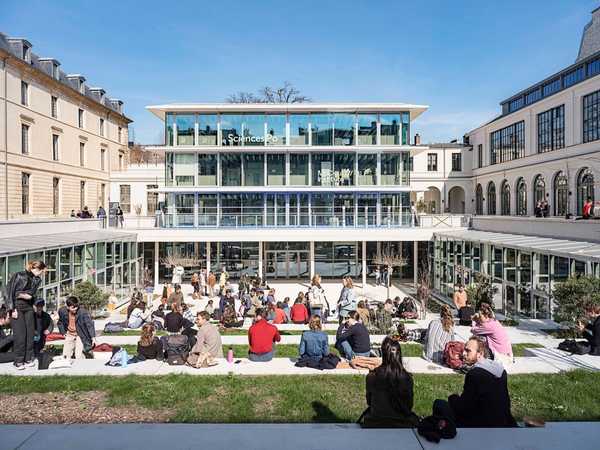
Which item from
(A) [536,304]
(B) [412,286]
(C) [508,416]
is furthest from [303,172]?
(C) [508,416]

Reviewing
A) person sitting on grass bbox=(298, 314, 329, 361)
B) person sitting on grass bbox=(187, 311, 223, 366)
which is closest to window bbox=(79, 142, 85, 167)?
person sitting on grass bbox=(187, 311, 223, 366)

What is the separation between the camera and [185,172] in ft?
106

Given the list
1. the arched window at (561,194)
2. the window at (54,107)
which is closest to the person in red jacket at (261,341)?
the arched window at (561,194)

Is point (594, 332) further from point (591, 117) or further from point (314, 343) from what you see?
point (591, 117)

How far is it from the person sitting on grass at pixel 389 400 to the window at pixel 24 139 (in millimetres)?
33963

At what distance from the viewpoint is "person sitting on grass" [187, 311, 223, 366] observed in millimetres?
9984

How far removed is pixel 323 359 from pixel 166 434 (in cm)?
506

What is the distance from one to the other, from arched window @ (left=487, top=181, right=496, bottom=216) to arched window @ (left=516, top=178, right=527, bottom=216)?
12.4 feet

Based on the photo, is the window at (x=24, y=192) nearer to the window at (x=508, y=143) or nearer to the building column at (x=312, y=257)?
the building column at (x=312, y=257)

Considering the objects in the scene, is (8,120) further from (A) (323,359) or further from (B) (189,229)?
(A) (323,359)

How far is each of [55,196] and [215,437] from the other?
121ft

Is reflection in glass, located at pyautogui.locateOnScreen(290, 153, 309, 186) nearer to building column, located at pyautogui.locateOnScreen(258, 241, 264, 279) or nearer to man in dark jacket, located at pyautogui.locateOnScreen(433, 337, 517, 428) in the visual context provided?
building column, located at pyautogui.locateOnScreen(258, 241, 264, 279)

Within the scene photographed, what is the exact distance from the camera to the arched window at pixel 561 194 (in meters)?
31.9

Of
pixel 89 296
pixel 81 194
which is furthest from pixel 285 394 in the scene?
pixel 81 194
